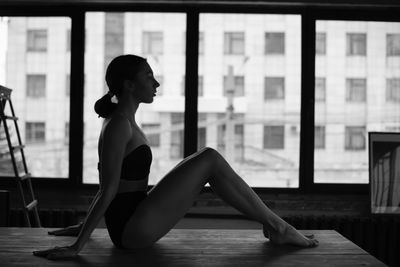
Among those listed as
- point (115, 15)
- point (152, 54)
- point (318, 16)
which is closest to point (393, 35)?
point (318, 16)

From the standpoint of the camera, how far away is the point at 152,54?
3.96m

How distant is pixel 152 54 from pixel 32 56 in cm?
90

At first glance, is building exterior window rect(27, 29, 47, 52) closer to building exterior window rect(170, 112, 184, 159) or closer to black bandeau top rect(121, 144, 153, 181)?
building exterior window rect(170, 112, 184, 159)

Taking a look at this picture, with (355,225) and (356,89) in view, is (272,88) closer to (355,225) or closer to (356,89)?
(356,89)

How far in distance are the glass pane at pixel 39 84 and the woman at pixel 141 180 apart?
6.28 ft

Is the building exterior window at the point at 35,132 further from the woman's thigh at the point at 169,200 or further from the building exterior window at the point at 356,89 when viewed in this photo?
the building exterior window at the point at 356,89

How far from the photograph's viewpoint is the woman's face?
7.18 ft

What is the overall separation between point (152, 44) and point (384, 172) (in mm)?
1939

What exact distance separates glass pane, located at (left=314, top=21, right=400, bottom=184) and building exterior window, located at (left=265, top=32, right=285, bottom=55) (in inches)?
11.0

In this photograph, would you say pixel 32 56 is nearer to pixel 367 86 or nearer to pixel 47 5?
pixel 47 5

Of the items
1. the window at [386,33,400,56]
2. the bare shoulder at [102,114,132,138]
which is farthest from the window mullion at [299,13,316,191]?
the bare shoulder at [102,114,132,138]

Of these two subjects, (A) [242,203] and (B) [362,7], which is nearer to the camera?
(A) [242,203]

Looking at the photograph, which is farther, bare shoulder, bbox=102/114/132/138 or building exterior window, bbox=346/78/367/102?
building exterior window, bbox=346/78/367/102

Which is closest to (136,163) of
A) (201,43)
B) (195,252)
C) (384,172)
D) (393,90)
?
(195,252)
